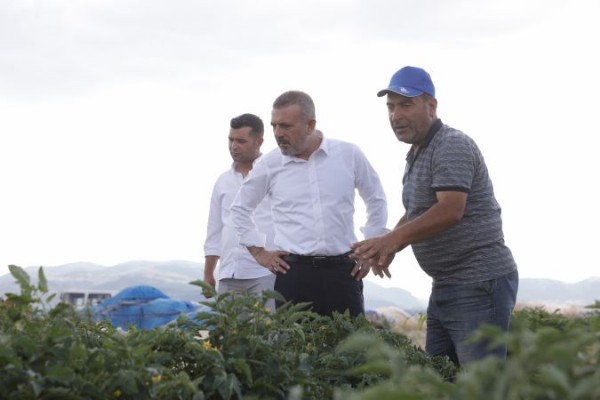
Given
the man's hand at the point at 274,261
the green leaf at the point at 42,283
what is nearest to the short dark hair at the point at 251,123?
the man's hand at the point at 274,261

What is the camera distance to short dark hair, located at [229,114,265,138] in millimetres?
7176

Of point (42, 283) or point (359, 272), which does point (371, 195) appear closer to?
point (359, 272)

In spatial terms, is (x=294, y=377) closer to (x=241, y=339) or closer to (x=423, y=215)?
(x=241, y=339)

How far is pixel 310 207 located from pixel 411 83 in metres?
1.18

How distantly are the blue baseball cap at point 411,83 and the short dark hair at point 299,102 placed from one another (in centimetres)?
89

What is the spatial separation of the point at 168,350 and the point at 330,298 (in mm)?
2123

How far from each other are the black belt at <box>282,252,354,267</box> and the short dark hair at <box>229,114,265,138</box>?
2.11 metres

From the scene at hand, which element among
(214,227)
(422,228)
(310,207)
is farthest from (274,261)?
(214,227)

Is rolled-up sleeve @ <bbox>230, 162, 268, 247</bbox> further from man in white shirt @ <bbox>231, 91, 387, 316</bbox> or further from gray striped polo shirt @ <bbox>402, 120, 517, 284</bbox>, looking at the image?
gray striped polo shirt @ <bbox>402, 120, 517, 284</bbox>

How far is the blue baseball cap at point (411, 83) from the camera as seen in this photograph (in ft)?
14.6

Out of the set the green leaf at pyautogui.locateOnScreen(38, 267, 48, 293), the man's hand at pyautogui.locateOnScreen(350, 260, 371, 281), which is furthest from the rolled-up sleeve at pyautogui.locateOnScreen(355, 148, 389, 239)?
the green leaf at pyautogui.locateOnScreen(38, 267, 48, 293)

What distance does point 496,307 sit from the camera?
421cm

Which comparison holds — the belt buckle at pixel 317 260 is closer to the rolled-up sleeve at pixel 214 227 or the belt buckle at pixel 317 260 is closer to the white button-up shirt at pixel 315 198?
the white button-up shirt at pixel 315 198

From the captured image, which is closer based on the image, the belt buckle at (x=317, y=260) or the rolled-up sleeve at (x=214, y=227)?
the belt buckle at (x=317, y=260)
